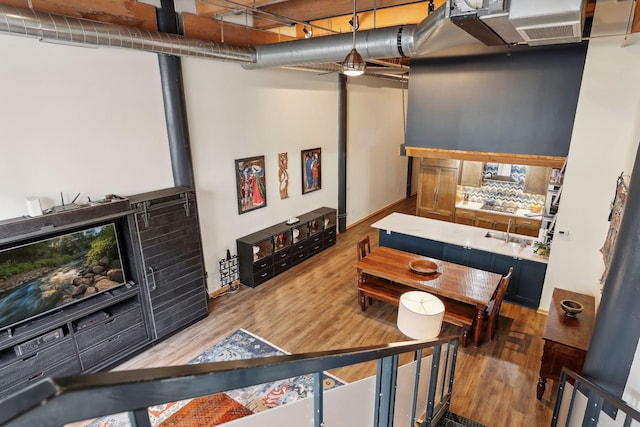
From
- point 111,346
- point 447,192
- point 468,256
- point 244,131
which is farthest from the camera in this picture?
point 447,192

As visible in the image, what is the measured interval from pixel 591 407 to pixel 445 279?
287 centimetres

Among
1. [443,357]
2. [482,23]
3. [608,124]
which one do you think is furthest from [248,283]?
[608,124]

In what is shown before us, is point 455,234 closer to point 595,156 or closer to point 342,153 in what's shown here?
point 595,156

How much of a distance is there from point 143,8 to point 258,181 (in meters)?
3.16

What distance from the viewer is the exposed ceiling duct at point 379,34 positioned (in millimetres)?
2496

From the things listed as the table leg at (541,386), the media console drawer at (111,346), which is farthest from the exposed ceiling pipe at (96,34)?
the table leg at (541,386)

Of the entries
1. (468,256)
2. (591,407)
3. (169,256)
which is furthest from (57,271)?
(468,256)

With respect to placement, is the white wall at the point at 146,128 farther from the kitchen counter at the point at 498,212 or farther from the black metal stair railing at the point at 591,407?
the black metal stair railing at the point at 591,407

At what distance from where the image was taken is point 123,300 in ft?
15.4

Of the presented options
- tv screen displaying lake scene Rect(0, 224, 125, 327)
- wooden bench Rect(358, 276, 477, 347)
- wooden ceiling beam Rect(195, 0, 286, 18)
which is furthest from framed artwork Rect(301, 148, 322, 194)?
tv screen displaying lake scene Rect(0, 224, 125, 327)

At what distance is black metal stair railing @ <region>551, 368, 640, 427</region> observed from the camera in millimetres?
1974

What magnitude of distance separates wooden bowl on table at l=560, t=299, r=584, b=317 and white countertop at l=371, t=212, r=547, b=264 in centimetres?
131

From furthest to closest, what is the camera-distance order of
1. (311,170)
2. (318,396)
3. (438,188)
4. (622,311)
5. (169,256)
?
(438,188) < (311,170) < (169,256) < (622,311) < (318,396)

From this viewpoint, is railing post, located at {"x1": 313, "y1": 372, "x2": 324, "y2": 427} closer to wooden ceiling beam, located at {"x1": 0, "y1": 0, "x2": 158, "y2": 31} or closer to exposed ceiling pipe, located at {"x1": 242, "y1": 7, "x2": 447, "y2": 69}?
exposed ceiling pipe, located at {"x1": 242, "y1": 7, "x2": 447, "y2": 69}
